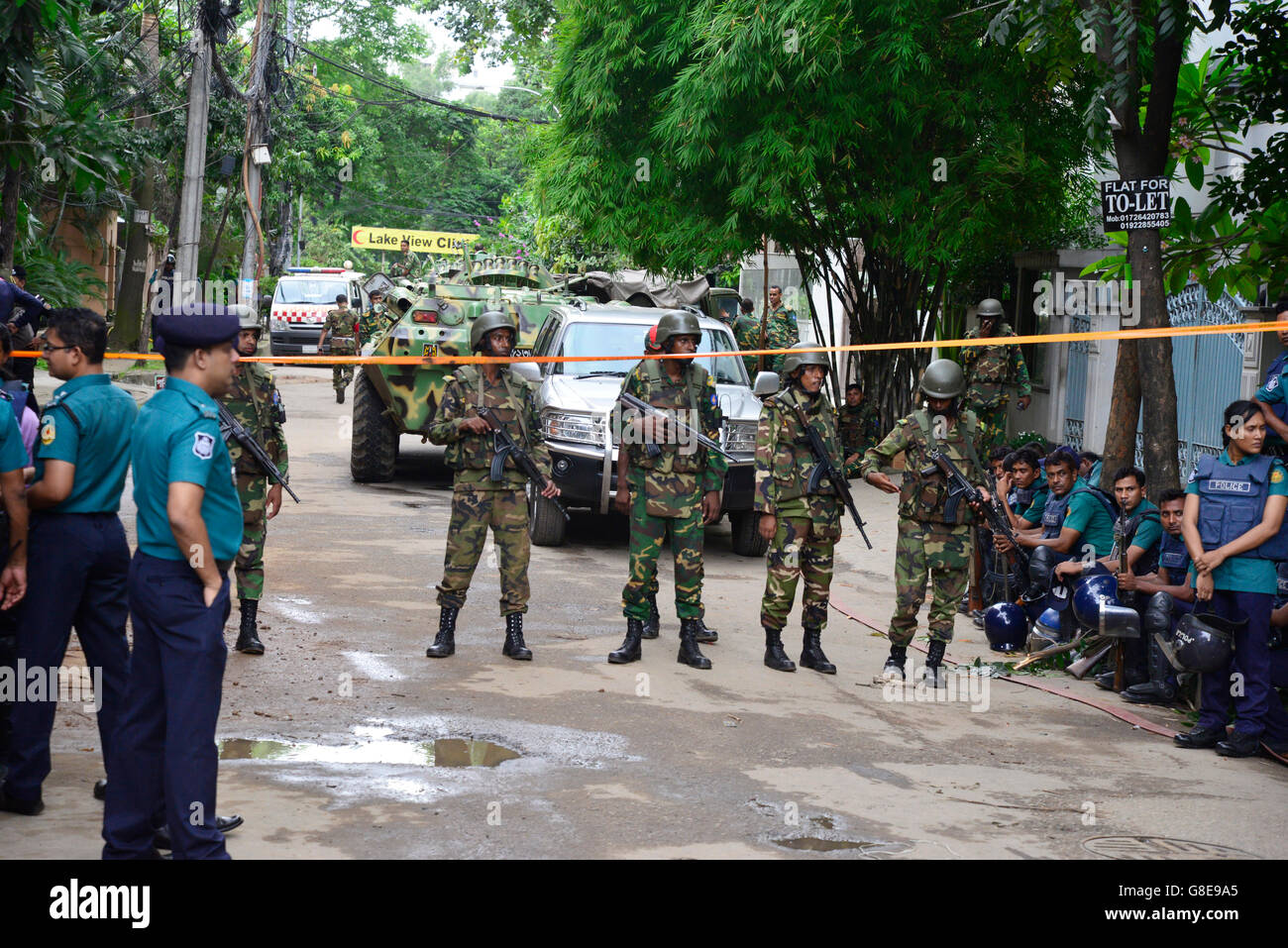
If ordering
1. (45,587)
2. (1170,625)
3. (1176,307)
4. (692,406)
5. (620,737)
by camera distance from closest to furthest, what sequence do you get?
(45,587), (620,737), (1170,625), (692,406), (1176,307)

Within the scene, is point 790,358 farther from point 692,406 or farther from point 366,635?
point 366,635

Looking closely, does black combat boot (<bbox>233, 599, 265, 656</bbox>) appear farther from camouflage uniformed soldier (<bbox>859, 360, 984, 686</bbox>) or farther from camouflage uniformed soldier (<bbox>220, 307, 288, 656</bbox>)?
camouflage uniformed soldier (<bbox>859, 360, 984, 686</bbox>)

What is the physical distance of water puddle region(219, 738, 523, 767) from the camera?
235 inches

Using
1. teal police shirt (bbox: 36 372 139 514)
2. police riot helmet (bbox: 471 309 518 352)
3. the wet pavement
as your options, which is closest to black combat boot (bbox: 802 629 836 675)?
the wet pavement

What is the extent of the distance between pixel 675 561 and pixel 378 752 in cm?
261

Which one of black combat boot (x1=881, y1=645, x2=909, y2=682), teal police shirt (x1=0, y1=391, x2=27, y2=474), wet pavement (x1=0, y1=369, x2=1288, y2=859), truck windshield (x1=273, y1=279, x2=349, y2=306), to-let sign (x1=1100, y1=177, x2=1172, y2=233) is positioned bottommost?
wet pavement (x1=0, y1=369, x2=1288, y2=859)

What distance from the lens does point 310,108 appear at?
39.2 meters

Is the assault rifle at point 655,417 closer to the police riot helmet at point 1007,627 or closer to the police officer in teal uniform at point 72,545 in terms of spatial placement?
the police riot helmet at point 1007,627

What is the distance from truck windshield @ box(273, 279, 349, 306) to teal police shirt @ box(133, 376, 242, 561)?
30.8 m

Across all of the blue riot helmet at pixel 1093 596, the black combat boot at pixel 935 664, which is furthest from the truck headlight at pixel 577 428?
the blue riot helmet at pixel 1093 596

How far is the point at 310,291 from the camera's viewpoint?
1388 inches
